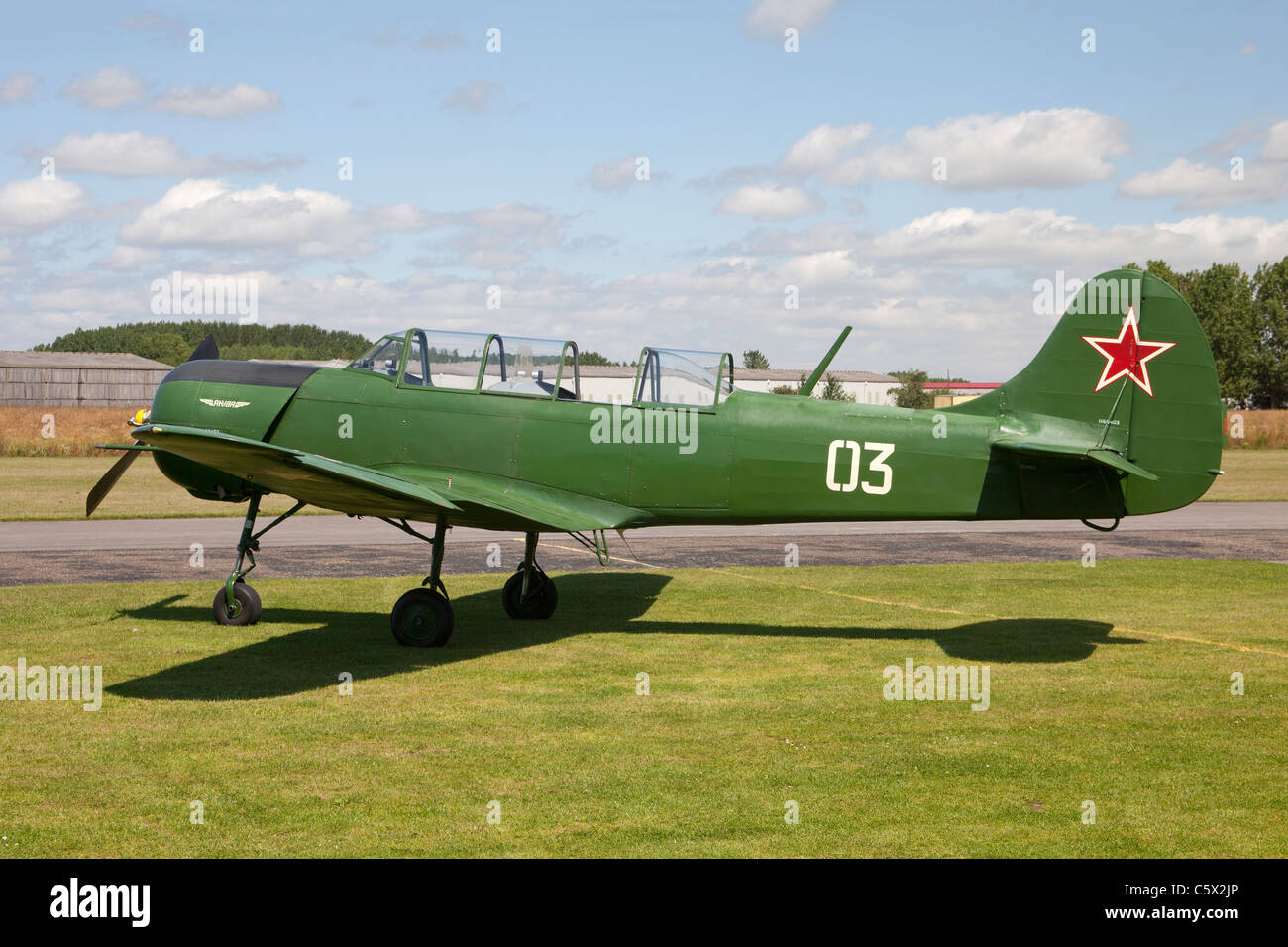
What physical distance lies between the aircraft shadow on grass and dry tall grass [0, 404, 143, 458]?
112ft

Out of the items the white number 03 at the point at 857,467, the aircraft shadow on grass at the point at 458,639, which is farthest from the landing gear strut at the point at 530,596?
the white number 03 at the point at 857,467

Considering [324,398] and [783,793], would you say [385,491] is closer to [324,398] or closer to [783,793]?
[324,398]

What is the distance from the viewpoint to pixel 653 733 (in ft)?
24.7

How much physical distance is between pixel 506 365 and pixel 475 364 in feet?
1.02

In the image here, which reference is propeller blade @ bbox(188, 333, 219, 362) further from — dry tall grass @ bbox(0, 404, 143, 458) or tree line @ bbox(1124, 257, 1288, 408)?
tree line @ bbox(1124, 257, 1288, 408)

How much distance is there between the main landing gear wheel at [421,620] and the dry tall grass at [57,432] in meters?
35.9

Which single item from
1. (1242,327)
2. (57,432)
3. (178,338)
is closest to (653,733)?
(57,432)

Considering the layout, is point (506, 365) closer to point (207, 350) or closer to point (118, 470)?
point (207, 350)

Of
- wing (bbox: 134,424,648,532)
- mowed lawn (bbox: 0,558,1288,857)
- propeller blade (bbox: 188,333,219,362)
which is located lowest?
mowed lawn (bbox: 0,558,1288,857)

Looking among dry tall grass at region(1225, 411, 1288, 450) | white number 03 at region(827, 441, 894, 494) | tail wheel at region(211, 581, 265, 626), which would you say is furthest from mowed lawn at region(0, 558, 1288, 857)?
dry tall grass at region(1225, 411, 1288, 450)

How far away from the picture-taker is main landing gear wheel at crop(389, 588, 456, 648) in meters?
10.4
